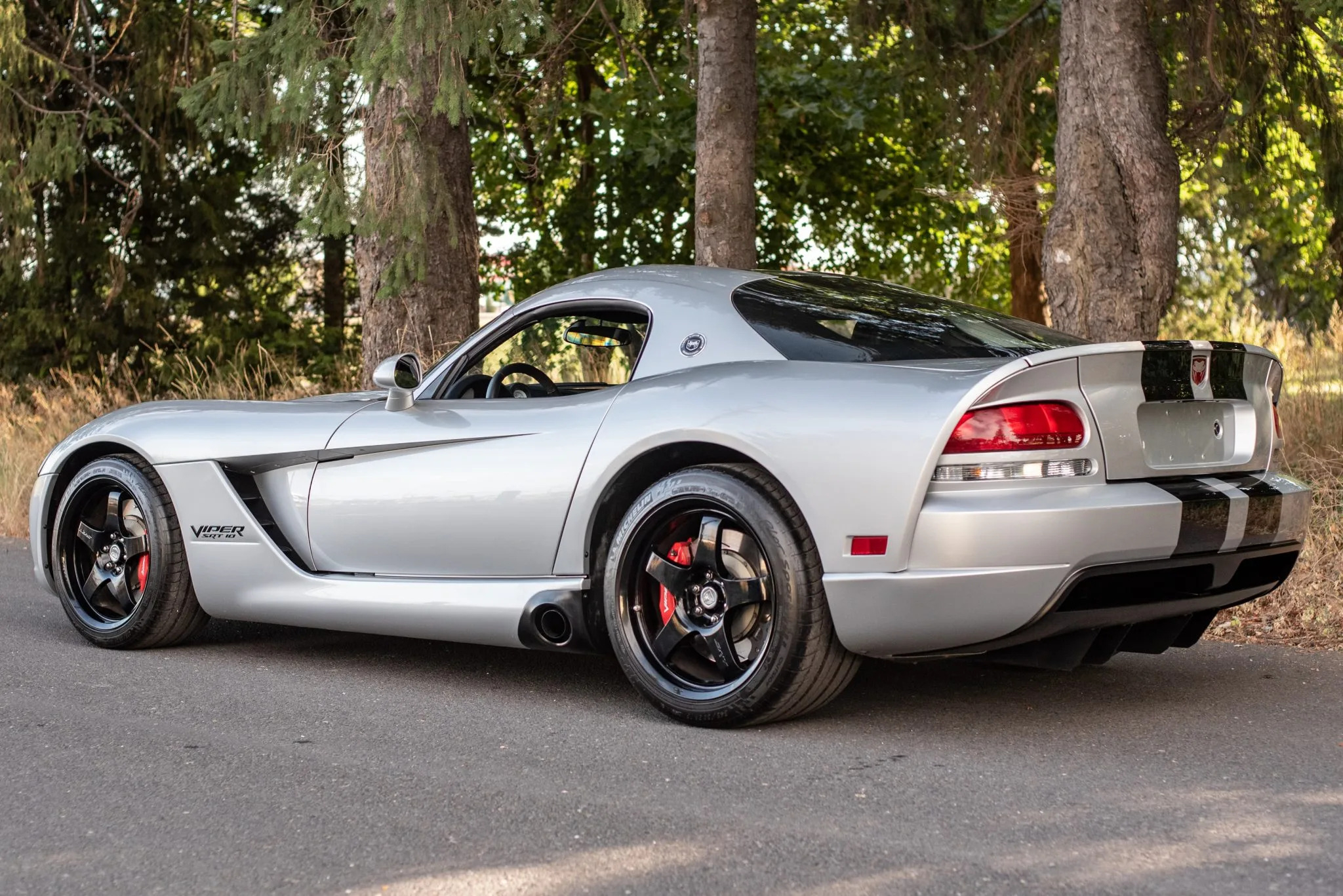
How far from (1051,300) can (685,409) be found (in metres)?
4.30

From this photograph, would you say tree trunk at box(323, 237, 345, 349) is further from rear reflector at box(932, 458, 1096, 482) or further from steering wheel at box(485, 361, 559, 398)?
rear reflector at box(932, 458, 1096, 482)

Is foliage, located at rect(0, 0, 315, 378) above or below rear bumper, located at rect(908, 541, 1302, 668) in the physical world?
above

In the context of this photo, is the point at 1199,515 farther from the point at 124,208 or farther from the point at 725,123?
the point at 124,208

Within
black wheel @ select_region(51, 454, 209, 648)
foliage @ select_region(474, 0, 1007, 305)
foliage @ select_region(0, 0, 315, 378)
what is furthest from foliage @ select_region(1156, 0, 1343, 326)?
foliage @ select_region(0, 0, 315, 378)

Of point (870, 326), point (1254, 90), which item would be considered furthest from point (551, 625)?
point (1254, 90)

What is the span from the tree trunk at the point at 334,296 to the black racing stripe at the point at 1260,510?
16.0m

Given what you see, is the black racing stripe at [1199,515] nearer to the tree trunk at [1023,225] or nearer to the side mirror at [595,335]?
the side mirror at [595,335]

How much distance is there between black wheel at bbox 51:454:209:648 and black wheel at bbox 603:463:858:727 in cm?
209

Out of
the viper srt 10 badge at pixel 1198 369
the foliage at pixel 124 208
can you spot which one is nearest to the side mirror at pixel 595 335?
the viper srt 10 badge at pixel 1198 369

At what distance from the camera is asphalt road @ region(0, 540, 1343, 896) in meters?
3.15

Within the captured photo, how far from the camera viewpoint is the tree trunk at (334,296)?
1920 centimetres

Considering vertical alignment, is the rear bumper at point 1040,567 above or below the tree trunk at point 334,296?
below

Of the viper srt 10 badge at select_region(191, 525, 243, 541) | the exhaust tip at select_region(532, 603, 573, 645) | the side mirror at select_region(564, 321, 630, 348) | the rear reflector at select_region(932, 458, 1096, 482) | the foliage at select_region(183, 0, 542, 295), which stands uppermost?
the foliage at select_region(183, 0, 542, 295)

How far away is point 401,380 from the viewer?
532cm
